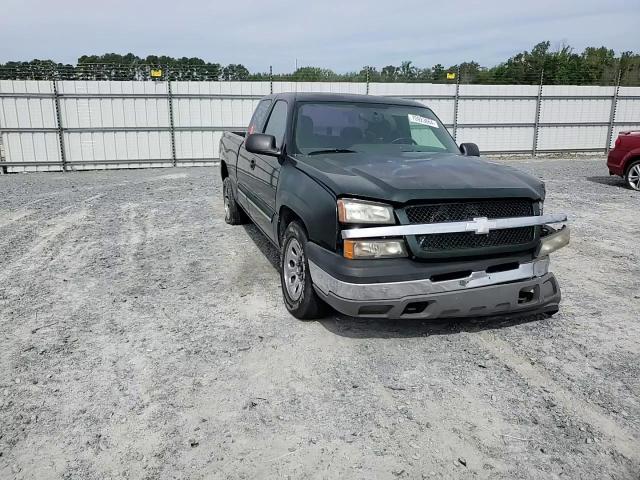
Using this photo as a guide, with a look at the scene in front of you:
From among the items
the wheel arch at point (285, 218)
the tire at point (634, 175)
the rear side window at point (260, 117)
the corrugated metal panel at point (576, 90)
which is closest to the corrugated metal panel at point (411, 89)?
the corrugated metal panel at point (576, 90)

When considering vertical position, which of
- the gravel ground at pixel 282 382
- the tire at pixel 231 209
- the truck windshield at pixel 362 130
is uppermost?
the truck windshield at pixel 362 130

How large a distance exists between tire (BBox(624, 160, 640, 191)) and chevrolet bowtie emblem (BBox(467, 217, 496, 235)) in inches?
362

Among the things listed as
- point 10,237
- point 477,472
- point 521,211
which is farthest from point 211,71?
point 477,472

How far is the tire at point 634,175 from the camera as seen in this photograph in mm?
10477

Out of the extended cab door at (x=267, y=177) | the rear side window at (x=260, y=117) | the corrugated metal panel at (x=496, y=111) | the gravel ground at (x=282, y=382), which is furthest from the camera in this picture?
the corrugated metal panel at (x=496, y=111)

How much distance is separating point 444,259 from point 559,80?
737 inches

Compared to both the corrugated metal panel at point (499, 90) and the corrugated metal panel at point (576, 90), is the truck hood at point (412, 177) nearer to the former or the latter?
the corrugated metal panel at point (499, 90)

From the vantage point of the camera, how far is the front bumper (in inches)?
125

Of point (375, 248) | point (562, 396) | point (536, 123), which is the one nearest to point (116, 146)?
point (375, 248)

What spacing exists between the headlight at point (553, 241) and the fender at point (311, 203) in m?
1.56

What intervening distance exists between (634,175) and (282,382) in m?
10.5

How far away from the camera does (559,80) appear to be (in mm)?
18797

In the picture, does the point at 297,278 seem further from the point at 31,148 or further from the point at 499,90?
the point at 499,90

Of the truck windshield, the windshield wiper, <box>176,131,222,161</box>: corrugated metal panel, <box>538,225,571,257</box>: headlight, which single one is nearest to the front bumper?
<box>538,225,571,257</box>: headlight
